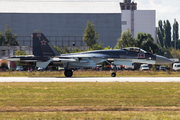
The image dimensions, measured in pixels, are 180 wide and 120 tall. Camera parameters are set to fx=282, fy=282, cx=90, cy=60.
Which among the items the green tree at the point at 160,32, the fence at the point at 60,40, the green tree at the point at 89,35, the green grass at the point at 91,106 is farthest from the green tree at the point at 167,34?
the green grass at the point at 91,106

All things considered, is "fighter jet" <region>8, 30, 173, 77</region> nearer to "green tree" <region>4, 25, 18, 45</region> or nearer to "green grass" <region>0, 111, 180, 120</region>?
"green grass" <region>0, 111, 180, 120</region>

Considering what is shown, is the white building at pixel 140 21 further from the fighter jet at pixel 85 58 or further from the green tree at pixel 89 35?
the fighter jet at pixel 85 58

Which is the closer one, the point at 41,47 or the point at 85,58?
the point at 85,58

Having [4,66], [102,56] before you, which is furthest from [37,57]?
[4,66]

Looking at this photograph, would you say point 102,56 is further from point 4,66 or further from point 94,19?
point 94,19

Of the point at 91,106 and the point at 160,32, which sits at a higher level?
the point at 160,32

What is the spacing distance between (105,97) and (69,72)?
18.3 m

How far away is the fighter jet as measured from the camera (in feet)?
103

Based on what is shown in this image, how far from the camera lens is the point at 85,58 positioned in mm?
31422

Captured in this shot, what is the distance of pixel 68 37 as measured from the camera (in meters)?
91.5

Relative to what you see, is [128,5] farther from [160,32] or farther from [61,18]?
[61,18]

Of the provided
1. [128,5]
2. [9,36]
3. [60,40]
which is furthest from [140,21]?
[9,36]

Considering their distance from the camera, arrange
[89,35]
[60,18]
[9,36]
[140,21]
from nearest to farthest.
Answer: [89,35] < [9,36] < [60,18] < [140,21]

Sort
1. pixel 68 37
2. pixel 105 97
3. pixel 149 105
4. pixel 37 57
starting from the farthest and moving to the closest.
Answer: pixel 68 37 → pixel 37 57 → pixel 105 97 → pixel 149 105
